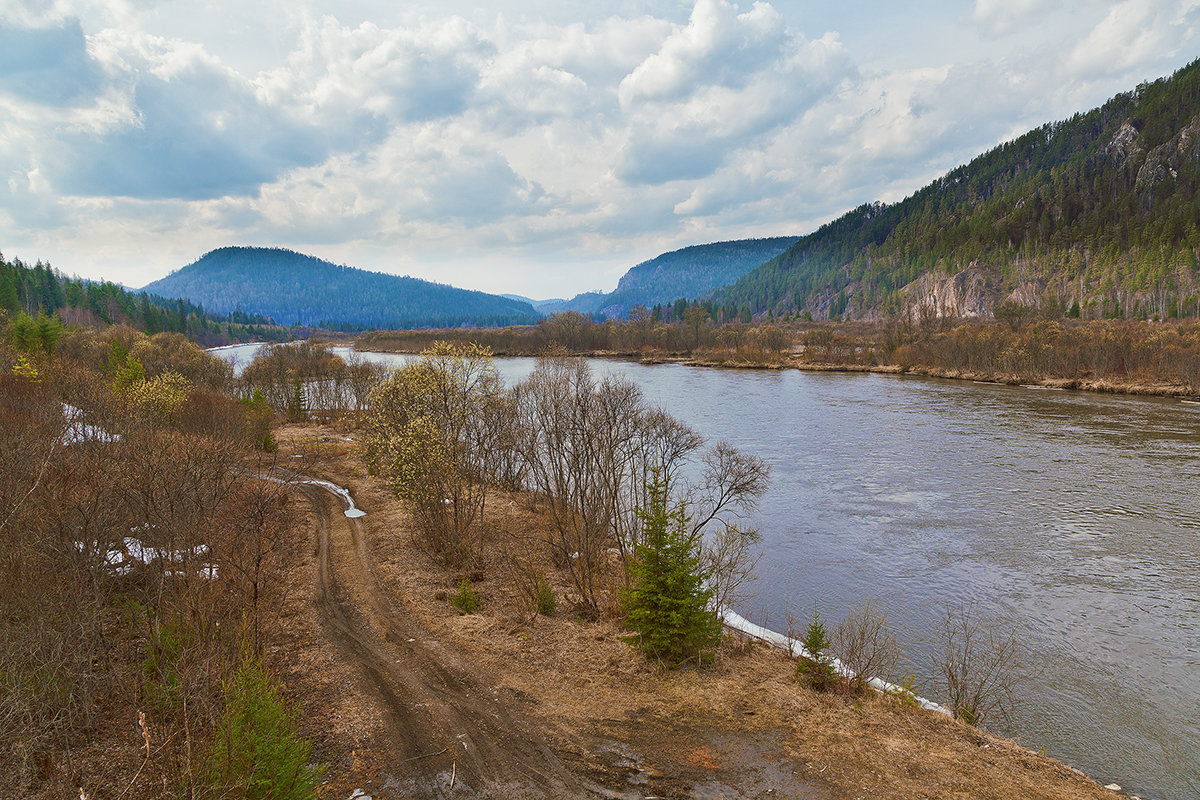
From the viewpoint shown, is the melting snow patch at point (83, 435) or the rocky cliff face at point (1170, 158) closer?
the melting snow patch at point (83, 435)

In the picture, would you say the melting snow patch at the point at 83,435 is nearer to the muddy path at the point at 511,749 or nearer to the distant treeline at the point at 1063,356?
the muddy path at the point at 511,749

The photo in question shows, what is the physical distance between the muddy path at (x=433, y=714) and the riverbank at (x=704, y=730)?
315 millimetres

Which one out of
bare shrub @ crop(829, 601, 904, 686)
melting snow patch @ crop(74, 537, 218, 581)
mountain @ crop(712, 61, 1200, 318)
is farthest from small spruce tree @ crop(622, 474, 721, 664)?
mountain @ crop(712, 61, 1200, 318)

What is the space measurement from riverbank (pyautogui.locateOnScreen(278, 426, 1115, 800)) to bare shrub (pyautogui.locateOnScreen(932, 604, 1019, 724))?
6.70 ft

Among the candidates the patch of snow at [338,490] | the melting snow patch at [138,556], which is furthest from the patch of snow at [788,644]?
the patch of snow at [338,490]

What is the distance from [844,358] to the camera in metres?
107

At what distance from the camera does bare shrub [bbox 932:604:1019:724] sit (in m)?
14.9

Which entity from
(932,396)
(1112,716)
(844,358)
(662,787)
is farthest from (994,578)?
(844,358)

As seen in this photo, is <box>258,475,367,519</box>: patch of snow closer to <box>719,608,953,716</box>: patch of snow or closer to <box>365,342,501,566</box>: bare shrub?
<box>365,342,501,566</box>: bare shrub

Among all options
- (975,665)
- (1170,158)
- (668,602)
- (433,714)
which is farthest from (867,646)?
(1170,158)

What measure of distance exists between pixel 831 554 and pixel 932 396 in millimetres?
49039

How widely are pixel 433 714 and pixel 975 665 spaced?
1482 cm

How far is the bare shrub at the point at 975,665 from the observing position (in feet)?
48.8

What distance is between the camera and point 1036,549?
25.3 metres
